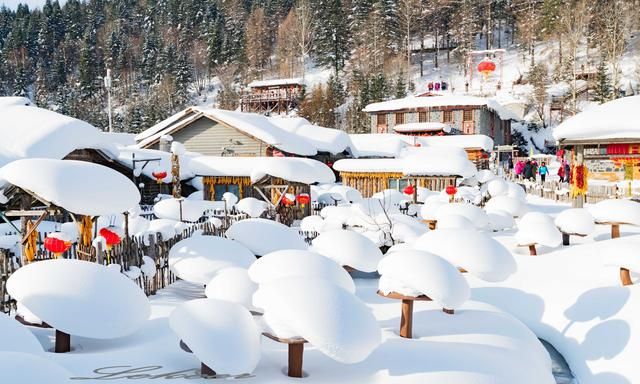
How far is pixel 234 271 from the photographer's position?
778 centimetres

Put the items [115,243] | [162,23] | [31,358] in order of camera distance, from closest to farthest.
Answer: [31,358] → [115,243] → [162,23]

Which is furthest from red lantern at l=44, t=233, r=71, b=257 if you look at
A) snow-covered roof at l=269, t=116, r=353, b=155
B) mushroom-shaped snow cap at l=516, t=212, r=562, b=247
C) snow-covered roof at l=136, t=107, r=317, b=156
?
snow-covered roof at l=269, t=116, r=353, b=155

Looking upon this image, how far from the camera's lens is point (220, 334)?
5.94m

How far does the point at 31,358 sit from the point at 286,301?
2629mm

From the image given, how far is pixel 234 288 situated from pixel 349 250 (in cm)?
320

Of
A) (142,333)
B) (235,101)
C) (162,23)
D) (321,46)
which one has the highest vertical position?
(162,23)

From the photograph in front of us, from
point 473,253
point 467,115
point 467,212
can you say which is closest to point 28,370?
point 473,253

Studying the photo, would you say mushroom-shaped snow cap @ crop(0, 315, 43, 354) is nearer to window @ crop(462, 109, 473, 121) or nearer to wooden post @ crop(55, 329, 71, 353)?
wooden post @ crop(55, 329, 71, 353)

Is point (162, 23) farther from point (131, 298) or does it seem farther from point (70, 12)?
point (131, 298)

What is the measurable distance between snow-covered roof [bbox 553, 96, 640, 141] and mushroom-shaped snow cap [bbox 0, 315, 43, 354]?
16660mm

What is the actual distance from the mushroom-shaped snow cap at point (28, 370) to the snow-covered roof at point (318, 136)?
25.5 m

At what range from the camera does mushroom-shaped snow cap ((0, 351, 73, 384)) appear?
365 cm

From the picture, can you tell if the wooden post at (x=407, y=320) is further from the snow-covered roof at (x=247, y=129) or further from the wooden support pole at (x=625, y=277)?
the snow-covered roof at (x=247, y=129)

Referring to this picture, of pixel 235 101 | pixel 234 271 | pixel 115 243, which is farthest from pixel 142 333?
pixel 235 101
